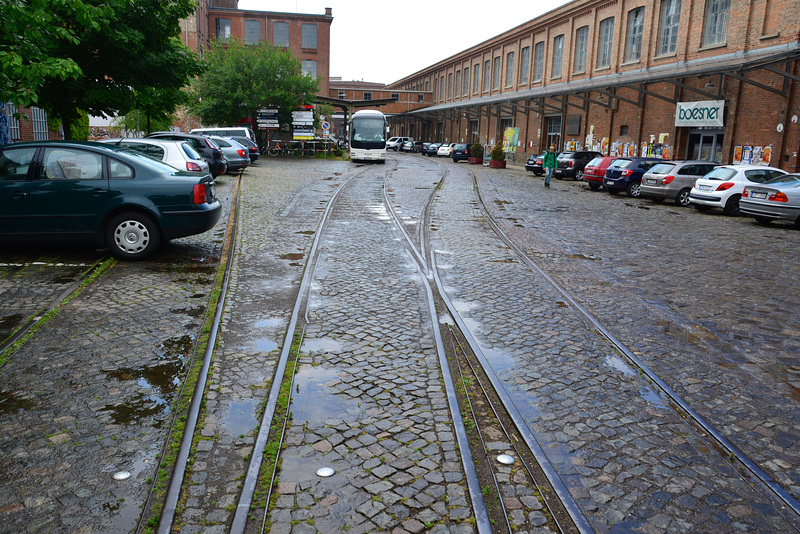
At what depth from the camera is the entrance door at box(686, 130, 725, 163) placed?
26.9 meters

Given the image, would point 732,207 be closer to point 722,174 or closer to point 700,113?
point 722,174

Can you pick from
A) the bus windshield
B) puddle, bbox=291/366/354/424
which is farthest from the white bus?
puddle, bbox=291/366/354/424

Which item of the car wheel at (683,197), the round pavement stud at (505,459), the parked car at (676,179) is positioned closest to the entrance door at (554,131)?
the parked car at (676,179)

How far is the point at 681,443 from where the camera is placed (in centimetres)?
421

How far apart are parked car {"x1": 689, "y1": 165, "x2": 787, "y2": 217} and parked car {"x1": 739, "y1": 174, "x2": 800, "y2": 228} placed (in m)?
1.15

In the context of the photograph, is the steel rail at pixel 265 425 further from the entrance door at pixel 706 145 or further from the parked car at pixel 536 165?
the parked car at pixel 536 165

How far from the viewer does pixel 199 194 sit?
9.20 metres

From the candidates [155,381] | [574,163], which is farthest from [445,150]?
[155,381]

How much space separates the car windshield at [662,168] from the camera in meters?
20.8

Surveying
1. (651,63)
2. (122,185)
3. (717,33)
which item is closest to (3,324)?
(122,185)

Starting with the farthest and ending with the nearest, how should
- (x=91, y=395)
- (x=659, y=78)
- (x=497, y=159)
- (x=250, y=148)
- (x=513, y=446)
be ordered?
(x=497, y=159) < (x=250, y=148) < (x=659, y=78) < (x=91, y=395) < (x=513, y=446)

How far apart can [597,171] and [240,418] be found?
22841mm

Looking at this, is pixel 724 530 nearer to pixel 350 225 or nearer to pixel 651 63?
pixel 350 225

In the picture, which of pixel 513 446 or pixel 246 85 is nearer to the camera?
pixel 513 446
